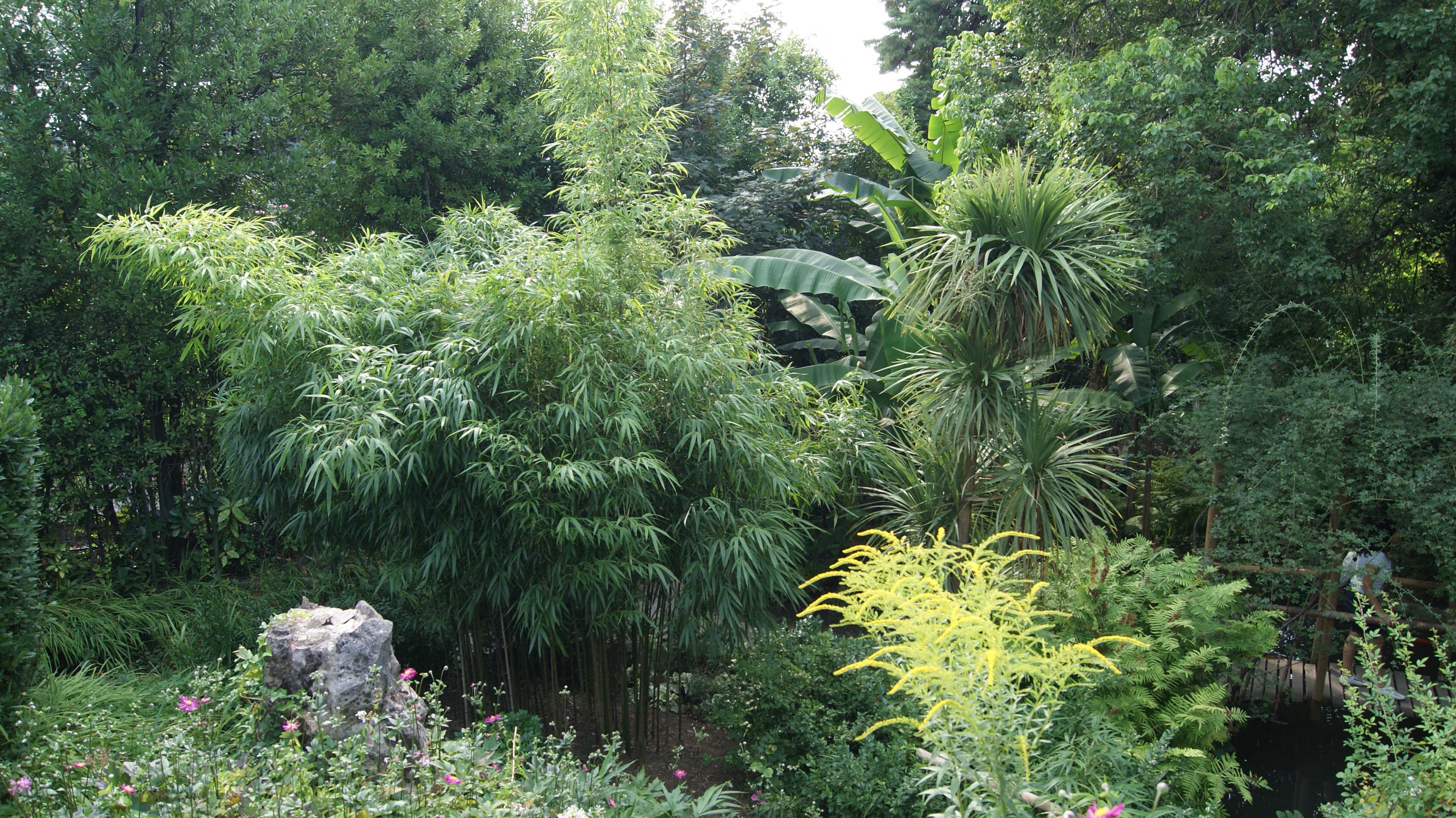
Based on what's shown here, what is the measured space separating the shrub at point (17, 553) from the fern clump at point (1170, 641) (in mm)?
4500

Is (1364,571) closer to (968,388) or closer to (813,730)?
(968,388)

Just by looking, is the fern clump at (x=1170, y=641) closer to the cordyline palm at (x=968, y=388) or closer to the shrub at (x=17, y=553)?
the cordyline palm at (x=968, y=388)

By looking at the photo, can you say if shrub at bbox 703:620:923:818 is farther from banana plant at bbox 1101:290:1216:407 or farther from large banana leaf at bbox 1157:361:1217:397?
large banana leaf at bbox 1157:361:1217:397

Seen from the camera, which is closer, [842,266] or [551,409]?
[551,409]

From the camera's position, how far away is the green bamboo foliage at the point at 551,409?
3.47m

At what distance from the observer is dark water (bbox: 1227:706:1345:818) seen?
431 cm

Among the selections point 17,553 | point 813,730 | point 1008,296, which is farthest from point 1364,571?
point 17,553

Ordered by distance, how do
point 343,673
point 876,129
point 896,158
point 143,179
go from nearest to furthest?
point 343,673, point 143,179, point 876,129, point 896,158

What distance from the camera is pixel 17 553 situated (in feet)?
11.4

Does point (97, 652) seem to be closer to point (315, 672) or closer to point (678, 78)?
point (315, 672)

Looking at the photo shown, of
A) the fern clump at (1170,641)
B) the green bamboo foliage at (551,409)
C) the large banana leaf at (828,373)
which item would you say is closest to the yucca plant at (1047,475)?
the fern clump at (1170,641)

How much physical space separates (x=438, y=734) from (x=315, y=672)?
49cm

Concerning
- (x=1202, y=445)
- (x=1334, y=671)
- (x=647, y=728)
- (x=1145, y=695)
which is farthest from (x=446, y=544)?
(x=1334, y=671)

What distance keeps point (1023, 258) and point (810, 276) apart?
2828mm
